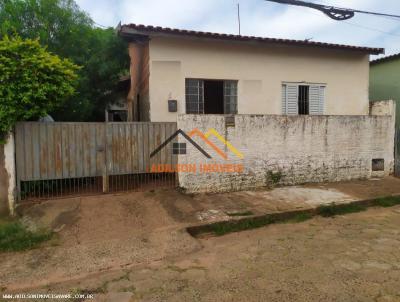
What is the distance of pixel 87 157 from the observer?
5824mm

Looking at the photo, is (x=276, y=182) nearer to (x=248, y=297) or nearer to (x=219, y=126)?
(x=219, y=126)

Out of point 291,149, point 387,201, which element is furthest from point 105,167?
point 387,201

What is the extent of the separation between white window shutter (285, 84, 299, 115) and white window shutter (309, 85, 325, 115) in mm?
518

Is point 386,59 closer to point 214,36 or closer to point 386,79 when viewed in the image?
point 386,79

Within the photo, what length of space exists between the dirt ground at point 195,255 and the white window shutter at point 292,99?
364 cm

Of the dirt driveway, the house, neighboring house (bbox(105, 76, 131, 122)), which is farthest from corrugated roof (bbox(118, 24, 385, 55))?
the dirt driveway

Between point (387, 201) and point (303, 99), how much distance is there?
3.92 m

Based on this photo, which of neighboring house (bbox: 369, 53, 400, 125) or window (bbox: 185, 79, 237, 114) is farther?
neighboring house (bbox: 369, 53, 400, 125)

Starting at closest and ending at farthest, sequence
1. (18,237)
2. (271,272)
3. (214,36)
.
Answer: (271,272)
(18,237)
(214,36)

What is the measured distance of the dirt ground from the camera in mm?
3084

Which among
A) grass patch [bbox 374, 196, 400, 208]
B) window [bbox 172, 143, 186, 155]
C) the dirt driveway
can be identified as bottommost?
the dirt driveway

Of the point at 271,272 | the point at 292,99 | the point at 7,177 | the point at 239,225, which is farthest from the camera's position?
the point at 292,99

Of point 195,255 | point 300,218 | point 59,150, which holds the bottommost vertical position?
point 195,255

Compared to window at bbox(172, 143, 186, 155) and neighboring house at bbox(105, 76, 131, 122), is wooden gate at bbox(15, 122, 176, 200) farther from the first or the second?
neighboring house at bbox(105, 76, 131, 122)
